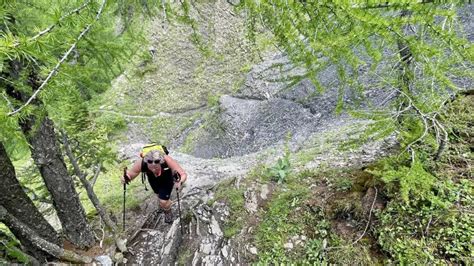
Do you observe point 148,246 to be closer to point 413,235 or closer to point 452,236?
point 413,235

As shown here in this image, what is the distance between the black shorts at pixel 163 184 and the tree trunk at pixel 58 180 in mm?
1242

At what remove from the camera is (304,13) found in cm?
229

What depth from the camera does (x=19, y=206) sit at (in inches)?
156

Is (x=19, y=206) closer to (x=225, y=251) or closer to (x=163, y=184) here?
(x=163, y=184)

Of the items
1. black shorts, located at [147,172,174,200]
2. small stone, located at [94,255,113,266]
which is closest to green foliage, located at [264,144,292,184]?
black shorts, located at [147,172,174,200]

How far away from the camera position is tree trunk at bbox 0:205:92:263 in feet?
12.2

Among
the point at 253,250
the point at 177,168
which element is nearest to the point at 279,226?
the point at 253,250

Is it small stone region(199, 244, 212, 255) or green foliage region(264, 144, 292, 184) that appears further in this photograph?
green foliage region(264, 144, 292, 184)

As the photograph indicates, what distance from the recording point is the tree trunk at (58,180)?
13.5ft

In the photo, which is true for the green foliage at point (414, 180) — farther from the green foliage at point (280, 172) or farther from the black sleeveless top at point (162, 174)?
the black sleeveless top at point (162, 174)

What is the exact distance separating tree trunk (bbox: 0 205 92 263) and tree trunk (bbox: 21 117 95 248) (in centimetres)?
45

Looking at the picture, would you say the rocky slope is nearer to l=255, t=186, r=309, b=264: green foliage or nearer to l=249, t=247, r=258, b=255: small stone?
l=249, t=247, r=258, b=255: small stone

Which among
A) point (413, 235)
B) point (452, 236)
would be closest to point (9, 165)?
point (413, 235)

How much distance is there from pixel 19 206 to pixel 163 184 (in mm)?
2260
